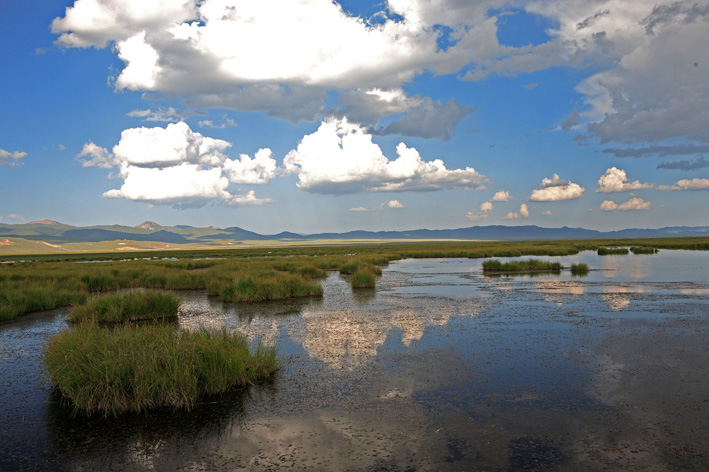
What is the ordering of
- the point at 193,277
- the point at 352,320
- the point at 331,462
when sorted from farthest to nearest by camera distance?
the point at 193,277, the point at 352,320, the point at 331,462

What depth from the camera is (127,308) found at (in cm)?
1733

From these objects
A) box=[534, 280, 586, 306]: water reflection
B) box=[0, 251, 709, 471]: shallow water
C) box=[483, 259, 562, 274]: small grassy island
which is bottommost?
box=[0, 251, 709, 471]: shallow water

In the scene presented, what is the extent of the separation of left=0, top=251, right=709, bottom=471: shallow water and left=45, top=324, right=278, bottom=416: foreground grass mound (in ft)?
0.98

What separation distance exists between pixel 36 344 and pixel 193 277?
50.2 ft

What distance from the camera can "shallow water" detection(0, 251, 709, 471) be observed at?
6492 millimetres

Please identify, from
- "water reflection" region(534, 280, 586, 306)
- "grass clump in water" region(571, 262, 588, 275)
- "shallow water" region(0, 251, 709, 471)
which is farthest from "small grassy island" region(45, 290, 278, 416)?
"grass clump in water" region(571, 262, 588, 275)

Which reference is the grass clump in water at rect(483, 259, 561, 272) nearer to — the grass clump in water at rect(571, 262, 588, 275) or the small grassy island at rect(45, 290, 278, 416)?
the grass clump in water at rect(571, 262, 588, 275)

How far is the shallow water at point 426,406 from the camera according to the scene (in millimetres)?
6492

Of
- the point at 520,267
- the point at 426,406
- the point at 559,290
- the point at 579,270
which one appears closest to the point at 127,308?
the point at 426,406

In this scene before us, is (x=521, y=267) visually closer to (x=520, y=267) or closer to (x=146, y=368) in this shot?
(x=520, y=267)

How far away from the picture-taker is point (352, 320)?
16547 mm

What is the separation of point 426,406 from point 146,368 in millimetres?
4984

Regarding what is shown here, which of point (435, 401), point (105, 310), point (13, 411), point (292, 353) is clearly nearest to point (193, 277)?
point (105, 310)

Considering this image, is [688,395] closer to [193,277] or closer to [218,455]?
[218,455]
